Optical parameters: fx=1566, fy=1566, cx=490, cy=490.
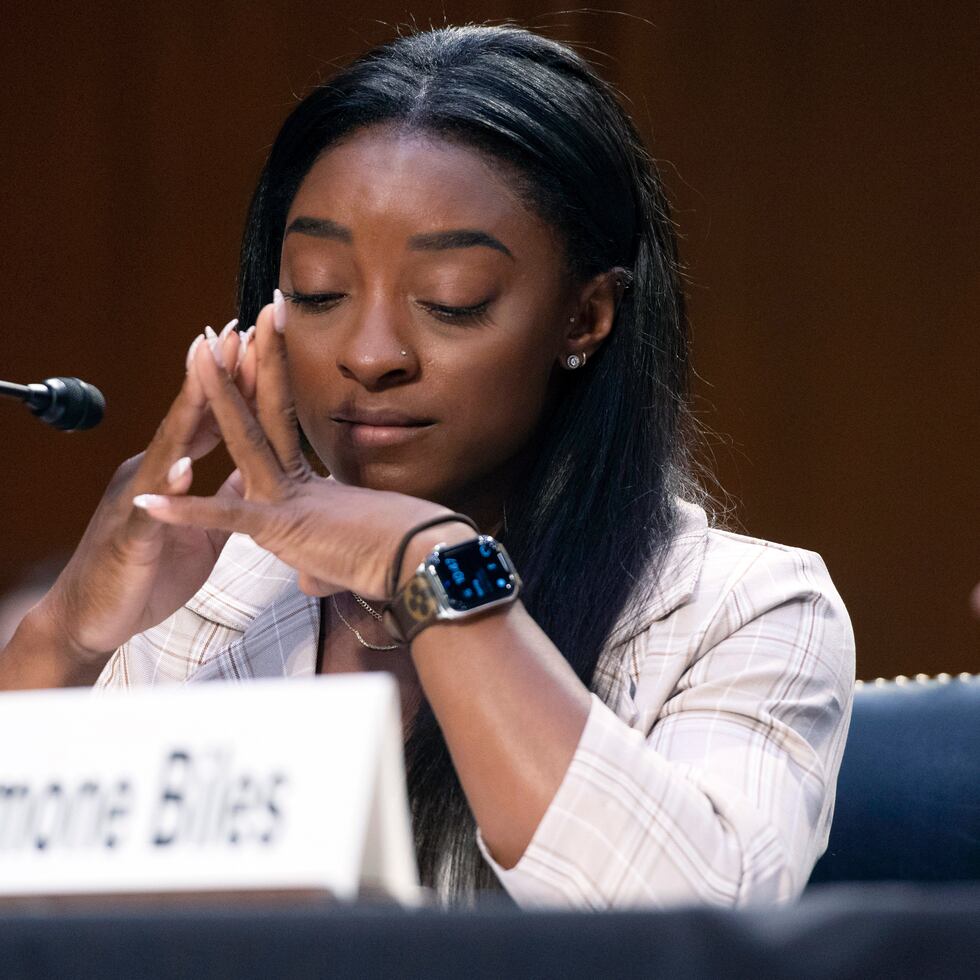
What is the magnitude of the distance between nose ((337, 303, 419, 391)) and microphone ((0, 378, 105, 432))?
0.30 metres

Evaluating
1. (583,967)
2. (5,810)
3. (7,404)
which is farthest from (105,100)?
(583,967)

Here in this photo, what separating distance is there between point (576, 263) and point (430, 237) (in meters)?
0.20

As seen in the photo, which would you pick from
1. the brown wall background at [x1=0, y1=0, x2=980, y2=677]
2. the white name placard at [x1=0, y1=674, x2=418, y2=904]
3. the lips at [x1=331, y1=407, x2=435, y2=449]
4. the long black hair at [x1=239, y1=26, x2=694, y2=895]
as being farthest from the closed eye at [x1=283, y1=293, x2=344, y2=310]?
the brown wall background at [x1=0, y1=0, x2=980, y2=677]

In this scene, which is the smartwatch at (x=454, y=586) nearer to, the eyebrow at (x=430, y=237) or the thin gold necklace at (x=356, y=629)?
the eyebrow at (x=430, y=237)

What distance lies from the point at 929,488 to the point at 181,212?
5.69 feet

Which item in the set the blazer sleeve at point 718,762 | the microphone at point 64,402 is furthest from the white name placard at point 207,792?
the microphone at point 64,402

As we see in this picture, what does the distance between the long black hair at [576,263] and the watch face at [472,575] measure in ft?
1.05

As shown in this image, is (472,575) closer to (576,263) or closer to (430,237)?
(430,237)

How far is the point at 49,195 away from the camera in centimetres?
350

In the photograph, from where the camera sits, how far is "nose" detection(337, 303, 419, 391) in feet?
4.60

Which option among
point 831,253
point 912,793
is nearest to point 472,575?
point 912,793

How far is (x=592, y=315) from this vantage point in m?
1.62

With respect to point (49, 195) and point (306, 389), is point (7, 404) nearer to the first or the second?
point (49, 195)

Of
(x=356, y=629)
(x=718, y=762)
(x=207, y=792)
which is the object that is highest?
(x=207, y=792)
